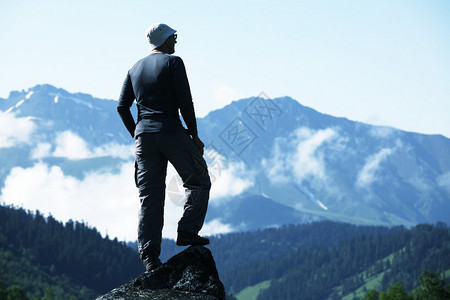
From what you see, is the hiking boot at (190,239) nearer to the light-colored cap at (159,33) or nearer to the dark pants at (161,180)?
the dark pants at (161,180)

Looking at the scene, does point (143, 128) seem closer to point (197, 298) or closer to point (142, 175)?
point (142, 175)

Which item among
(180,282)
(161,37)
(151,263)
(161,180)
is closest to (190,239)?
(151,263)

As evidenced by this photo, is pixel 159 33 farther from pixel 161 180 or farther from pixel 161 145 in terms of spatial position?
pixel 161 180

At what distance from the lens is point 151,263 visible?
11609mm

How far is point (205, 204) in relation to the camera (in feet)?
38.4

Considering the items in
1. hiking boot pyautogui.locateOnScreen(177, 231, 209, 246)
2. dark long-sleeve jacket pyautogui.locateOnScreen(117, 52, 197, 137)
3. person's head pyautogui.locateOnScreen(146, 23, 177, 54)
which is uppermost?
person's head pyautogui.locateOnScreen(146, 23, 177, 54)

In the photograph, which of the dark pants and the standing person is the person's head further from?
the dark pants

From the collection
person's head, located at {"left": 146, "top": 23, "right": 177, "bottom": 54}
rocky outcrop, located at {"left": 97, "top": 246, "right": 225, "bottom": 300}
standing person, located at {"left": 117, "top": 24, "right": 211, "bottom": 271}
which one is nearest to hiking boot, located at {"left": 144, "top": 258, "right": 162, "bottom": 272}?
standing person, located at {"left": 117, "top": 24, "right": 211, "bottom": 271}

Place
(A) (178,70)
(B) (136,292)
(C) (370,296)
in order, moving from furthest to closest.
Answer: (C) (370,296), (A) (178,70), (B) (136,292)

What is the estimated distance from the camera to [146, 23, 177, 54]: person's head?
11.8 meters

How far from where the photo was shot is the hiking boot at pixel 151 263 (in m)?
11.5

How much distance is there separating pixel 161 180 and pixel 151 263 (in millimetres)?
1461

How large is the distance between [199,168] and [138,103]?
156cm

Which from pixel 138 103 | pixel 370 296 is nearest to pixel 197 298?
pixel 138 103
